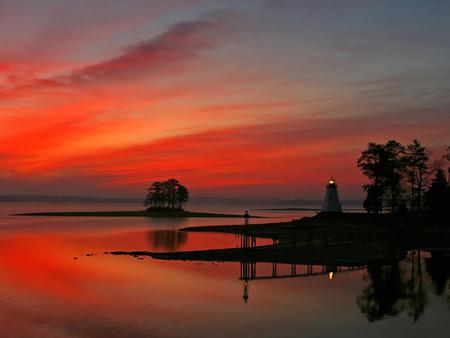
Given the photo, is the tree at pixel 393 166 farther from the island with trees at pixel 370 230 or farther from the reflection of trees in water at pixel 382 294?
the reflection of trees in water at pixel 382 294

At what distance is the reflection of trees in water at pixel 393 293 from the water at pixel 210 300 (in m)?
0.05

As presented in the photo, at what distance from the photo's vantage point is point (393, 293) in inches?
1141

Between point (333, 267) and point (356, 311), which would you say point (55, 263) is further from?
point (356, 311)

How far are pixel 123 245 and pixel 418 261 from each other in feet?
106

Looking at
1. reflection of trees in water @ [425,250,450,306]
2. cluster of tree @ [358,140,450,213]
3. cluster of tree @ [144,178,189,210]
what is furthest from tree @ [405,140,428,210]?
cluster of tree @ [144,178,189,210]

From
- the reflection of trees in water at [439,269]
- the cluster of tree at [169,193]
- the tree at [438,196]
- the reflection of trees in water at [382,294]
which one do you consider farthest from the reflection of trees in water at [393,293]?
the cluster of tree at [169,193]

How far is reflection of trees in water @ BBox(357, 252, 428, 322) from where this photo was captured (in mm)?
24234

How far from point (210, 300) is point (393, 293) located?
35.1ft

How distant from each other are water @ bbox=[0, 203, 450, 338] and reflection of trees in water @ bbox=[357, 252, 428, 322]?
0.18 feet

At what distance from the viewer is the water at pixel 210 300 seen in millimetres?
20656

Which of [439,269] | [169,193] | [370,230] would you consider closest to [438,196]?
[370,230]

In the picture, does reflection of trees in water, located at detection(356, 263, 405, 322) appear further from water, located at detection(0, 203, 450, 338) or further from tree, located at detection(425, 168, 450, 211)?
tree, located at detection(425, 168, 450, 211)

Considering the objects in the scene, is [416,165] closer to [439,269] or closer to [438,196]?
[438,196]

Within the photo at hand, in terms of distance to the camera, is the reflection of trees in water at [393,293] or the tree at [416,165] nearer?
the reflection of trees in water at [393,293]
